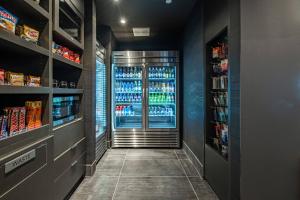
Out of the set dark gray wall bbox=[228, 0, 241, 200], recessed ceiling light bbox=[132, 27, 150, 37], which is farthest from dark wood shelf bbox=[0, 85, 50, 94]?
recessed ceiling light bbox=[132, 27, 150, 37]

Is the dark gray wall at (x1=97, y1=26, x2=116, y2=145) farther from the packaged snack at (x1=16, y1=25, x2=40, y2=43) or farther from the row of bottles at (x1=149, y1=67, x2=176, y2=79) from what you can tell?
the packaged snack at (x1=16, y1=25, x2=40, y2=43)

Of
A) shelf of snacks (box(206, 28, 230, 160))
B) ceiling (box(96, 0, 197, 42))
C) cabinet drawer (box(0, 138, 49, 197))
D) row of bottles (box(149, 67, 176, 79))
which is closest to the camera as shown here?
cabinet drawer (box(0, 138, 49, 197))

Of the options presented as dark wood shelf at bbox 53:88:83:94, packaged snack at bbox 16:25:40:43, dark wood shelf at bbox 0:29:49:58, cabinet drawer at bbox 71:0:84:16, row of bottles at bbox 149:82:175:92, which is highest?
cabinet drawer at bbox 71:0:84:16

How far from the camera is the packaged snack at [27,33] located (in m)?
1.74

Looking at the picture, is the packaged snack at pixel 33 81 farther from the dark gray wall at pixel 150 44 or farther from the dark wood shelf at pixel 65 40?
the dark gray wall at pixel 150 44

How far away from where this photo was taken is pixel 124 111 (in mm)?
5332

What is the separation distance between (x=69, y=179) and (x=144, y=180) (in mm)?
1071

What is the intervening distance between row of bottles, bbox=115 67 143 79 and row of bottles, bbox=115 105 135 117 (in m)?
0.73

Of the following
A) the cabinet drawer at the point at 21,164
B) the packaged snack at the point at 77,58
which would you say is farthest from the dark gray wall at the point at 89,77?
the cabinet drawer at the point at 21,164

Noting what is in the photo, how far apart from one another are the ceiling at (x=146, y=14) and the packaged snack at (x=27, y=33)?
1936 mm

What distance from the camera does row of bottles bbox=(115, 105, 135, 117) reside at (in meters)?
5.30

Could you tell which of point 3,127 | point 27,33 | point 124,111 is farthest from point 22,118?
point 124,111

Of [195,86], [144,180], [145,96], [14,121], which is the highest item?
[195,86]

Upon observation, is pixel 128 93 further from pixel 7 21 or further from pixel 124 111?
pixel 7 21
